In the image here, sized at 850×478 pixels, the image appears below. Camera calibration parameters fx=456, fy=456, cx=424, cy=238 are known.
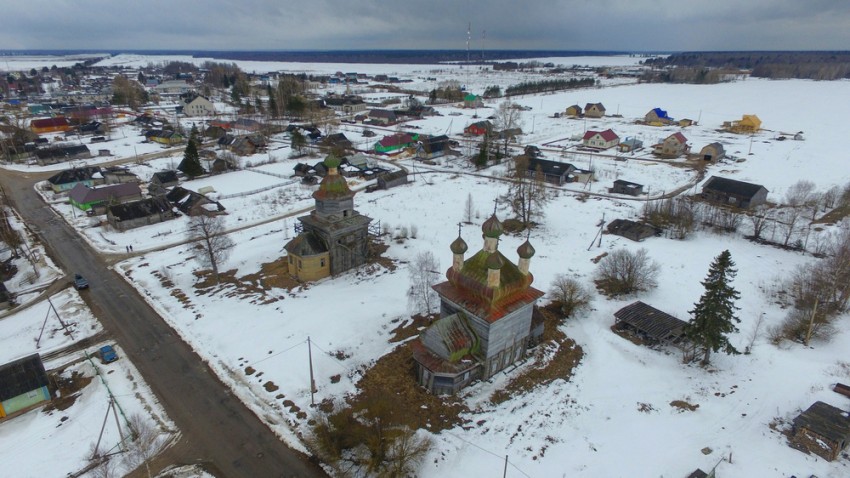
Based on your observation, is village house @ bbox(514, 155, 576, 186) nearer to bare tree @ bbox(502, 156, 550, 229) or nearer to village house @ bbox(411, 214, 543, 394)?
bare tree @ bbox(502, 156, 550, 229)

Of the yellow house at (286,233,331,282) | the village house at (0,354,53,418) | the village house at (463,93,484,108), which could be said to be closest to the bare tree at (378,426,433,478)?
the yellow house at (286,233,331,282)

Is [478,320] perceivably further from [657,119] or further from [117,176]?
[657,119]

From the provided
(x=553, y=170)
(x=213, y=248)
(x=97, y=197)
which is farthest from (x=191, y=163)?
(x=553, y=170)

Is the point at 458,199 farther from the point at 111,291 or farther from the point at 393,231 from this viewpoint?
the point at 111,291

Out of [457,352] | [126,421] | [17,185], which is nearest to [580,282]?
[457,352]

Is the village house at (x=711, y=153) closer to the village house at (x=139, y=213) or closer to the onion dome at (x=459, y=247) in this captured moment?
the onion dome at (x=459, y=247)

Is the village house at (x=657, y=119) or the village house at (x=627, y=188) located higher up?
the village house at (x=657, y=119)

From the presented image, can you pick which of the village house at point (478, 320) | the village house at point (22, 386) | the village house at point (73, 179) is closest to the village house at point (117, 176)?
the village house at point (73, 179)
